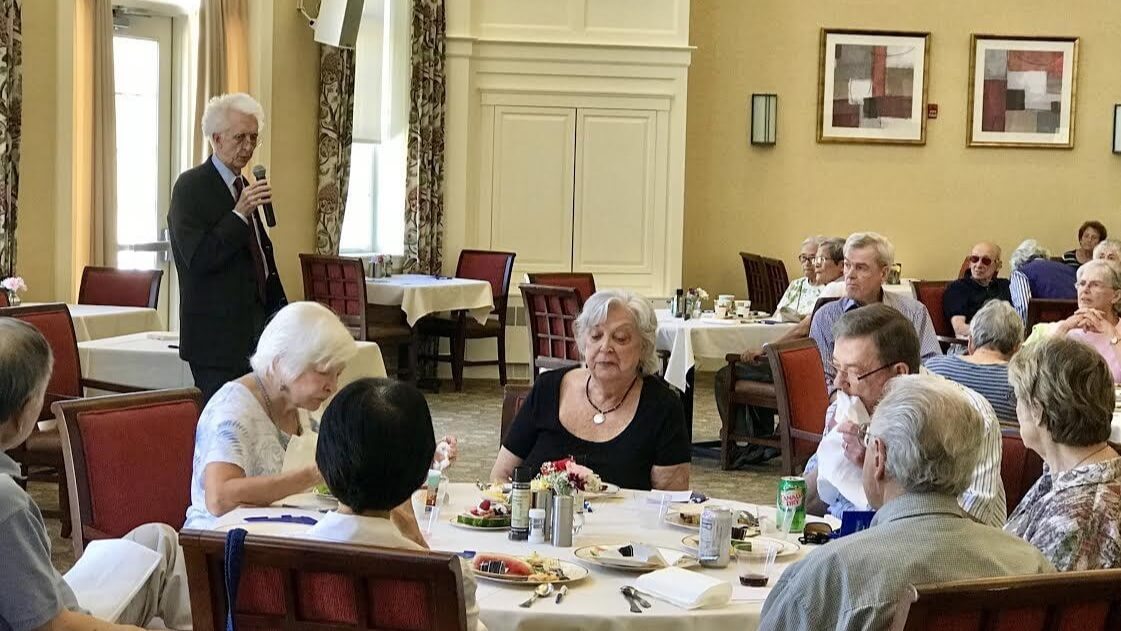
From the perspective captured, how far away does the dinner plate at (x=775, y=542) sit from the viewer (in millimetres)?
3131

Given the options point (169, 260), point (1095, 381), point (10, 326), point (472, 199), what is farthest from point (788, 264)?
point (10, 326)

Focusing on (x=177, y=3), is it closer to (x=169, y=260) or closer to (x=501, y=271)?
(x=169, y=260)

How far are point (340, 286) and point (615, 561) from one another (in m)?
6.97

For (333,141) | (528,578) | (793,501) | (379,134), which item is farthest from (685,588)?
(379,134)

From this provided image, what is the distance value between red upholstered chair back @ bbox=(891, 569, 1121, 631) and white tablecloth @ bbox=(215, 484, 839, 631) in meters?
0.60

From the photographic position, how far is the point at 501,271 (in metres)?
10.8

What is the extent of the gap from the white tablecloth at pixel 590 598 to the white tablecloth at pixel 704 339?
468 centimetres

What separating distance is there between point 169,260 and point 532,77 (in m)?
3.54

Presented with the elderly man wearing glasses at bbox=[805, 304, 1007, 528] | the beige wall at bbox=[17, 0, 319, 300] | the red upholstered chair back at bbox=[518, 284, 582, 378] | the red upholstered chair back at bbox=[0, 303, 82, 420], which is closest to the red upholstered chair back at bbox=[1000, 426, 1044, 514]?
the elderly man wearing glasses at bbox=[805, 304, 1007, 528]

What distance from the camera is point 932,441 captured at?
2.42 metres

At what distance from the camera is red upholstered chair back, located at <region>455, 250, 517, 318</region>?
35.5 feet

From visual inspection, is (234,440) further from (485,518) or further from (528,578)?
(528,578)

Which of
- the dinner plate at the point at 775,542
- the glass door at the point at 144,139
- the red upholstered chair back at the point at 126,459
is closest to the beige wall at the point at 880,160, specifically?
the glass door at the point at 144,139

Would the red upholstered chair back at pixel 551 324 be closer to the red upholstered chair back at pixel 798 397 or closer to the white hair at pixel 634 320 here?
the red upholstered chair back at pixel 798 397
